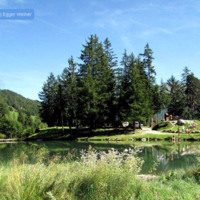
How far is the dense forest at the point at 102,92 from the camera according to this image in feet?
150

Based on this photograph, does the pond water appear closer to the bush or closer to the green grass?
the green grass

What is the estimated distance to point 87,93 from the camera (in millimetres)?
47219

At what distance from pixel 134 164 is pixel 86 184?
1.53 m

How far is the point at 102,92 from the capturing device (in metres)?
49.4

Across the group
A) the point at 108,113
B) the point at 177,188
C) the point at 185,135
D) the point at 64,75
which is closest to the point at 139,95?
the point at 108,113

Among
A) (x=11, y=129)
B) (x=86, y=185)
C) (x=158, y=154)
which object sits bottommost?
(x=158, y=154)

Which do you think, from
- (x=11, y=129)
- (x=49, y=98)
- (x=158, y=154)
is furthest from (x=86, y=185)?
(x=11, y=129)

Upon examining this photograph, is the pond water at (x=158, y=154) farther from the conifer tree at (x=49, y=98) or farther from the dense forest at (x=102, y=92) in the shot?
the conifer tree at (x=49, y=98)

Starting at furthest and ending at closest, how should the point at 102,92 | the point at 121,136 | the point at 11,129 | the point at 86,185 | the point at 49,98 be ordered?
the point at 11,129
the point at 49,98
the point at 102,92
the point at 121,136
the point at 86,185

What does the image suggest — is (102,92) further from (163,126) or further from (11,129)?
(11,129)

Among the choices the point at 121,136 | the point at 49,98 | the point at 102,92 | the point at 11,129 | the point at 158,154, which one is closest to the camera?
the point at 158,154

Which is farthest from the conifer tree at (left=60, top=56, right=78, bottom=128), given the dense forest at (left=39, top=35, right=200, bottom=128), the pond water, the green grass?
the pond water

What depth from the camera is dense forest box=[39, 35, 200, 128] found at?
45.6m

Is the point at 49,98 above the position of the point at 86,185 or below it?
above
